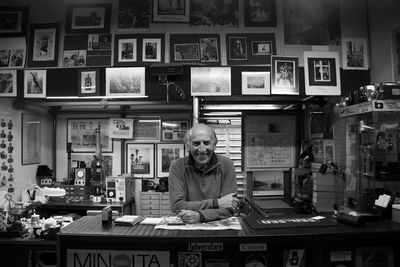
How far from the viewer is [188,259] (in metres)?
1.33

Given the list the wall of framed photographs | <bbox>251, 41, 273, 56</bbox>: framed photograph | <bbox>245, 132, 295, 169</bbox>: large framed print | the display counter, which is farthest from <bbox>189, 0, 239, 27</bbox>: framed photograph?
the display counter

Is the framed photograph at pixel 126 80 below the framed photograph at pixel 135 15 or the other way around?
below

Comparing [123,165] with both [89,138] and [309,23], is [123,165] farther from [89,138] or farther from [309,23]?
[309,23]

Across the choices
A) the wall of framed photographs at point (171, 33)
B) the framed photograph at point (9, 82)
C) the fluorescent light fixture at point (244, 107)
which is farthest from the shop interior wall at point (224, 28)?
the fluorescent light fixture at point (244, 107)

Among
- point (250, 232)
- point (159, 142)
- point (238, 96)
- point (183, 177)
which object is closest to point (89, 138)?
point (159, 142)

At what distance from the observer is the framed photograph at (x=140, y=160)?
4414 mm

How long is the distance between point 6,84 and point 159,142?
2132 mm

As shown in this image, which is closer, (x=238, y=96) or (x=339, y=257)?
(x=339, y=257)

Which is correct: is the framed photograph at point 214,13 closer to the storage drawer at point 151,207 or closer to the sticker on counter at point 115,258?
the sticker on counter at point 115,258

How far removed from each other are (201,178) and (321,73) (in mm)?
1665

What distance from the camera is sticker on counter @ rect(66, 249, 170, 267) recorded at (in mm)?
1317

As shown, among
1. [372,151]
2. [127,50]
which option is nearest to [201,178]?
[372,151]

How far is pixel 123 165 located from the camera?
175 inches

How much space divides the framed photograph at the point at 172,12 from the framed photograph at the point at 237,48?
0.51m
